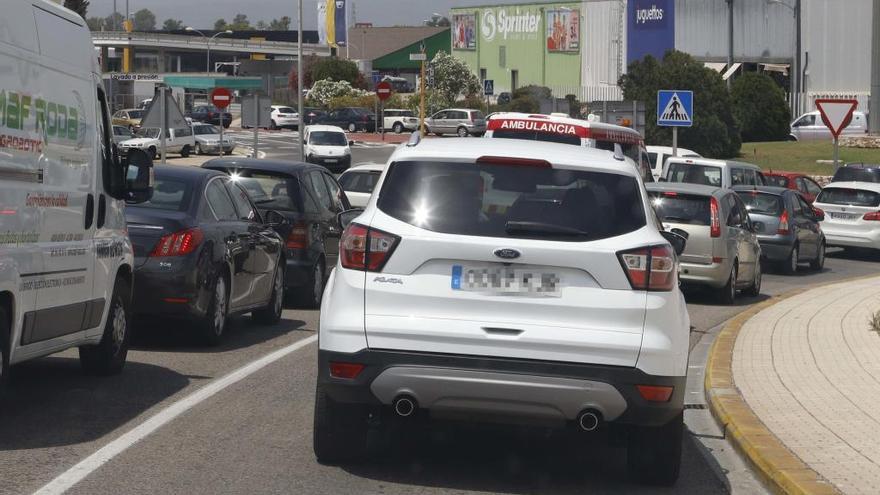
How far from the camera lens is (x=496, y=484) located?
762cm

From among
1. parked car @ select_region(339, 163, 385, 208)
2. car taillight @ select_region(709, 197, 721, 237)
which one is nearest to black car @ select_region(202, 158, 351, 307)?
car taillight @ select_region(709, 197, 721, 237)

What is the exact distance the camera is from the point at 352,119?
84.2 meters

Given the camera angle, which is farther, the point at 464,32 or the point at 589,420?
the point at 464,32

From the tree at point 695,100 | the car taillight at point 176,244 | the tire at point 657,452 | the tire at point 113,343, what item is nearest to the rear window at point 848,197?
the car taillight at point 176,244

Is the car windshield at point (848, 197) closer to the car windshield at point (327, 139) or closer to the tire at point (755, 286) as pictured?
the tire at point (755, 286)

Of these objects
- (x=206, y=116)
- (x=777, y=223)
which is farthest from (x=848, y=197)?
(x=206, y=116)

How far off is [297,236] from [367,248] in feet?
30.7

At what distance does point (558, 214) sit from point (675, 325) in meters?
0.82

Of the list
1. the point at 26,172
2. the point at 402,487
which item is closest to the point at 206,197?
the point at 26,172

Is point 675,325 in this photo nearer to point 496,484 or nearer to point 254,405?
point 496,484

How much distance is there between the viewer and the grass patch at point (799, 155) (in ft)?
171

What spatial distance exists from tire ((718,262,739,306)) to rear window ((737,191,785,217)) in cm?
612

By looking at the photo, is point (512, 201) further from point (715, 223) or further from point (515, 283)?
point (715, 223)

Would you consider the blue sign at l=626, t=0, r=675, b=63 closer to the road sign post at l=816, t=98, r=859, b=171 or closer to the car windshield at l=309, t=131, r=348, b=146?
the car windshield at l=309, t=131, r=348, b=146
